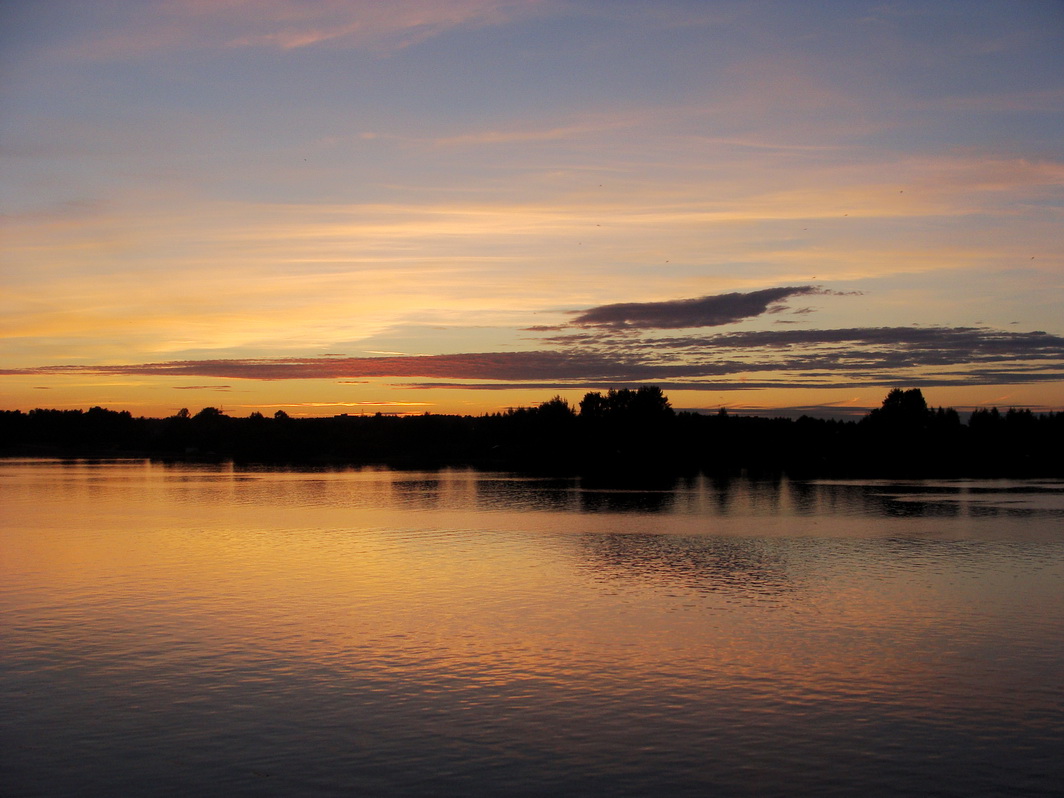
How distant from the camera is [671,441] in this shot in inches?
5022

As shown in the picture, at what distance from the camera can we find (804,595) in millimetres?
24781

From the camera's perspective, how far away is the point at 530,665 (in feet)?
56.5

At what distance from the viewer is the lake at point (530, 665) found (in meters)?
12.1

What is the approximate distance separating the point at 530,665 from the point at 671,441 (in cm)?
11210

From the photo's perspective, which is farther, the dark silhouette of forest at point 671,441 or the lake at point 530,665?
the dark silhouette of forest at point 671,441

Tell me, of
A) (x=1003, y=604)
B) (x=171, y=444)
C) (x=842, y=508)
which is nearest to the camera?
(x=1003, y=604)

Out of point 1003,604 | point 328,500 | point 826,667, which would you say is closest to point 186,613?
point 826,667

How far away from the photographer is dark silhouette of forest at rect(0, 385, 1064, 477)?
125 metres

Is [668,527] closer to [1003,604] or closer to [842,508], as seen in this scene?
[842,508]

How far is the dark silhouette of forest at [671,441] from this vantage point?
12538 cm

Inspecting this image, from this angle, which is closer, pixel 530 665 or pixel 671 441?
pixel 530 665

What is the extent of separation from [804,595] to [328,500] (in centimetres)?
4038

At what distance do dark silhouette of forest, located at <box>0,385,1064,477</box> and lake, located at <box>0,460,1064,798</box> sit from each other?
264 feet

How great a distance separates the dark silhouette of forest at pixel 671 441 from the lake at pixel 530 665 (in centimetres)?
8034
